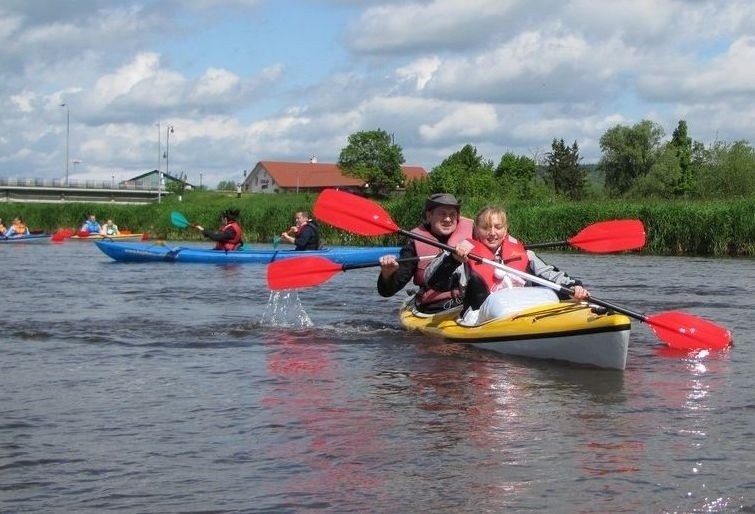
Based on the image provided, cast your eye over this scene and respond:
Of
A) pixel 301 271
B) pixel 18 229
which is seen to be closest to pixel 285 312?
pixel 301 271

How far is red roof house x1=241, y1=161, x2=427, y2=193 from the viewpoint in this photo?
96.8m

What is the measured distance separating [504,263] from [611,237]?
6.16 feet

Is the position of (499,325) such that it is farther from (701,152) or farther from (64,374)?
(701,152)

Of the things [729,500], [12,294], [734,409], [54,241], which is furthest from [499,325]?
[54,241]

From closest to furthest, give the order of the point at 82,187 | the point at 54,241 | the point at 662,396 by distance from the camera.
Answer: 1. the point at 662,396
2. the point at 54,241
3. the point at 82,187

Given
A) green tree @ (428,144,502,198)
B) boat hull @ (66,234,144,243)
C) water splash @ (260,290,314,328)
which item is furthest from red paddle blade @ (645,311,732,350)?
Answer: green tree @ (428,144,502,198)

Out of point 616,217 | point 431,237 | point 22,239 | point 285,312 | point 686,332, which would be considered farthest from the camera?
point 22,239

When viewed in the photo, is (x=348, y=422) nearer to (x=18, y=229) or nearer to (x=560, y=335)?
(x=560, y=335)

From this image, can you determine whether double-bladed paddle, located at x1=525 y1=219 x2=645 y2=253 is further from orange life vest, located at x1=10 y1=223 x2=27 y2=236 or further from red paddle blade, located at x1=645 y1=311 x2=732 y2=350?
orange life vest, located at x1=10 y1=223 x2=27 y2=236

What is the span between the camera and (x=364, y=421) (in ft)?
18.2

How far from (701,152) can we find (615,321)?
219ft

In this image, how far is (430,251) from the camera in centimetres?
872

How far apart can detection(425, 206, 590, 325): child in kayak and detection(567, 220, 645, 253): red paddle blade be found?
1412 millimetres

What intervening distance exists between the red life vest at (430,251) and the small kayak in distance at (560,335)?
84 centimetres
